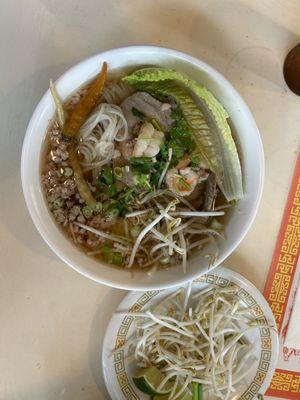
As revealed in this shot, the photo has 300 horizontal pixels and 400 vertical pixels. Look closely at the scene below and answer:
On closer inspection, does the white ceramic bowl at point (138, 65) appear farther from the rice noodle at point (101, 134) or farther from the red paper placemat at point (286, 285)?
the red paper placemat at point (286, 285)

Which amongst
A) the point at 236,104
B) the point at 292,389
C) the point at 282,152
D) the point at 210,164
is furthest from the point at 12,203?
the point at 292,389

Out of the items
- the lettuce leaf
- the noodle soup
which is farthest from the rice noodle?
the lettuce leaf

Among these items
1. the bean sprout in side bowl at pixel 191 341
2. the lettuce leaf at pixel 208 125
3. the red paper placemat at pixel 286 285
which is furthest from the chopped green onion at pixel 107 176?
the red paper placemat at pixel 286 285

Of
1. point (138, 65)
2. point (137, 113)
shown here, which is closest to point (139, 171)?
point (137, 113)

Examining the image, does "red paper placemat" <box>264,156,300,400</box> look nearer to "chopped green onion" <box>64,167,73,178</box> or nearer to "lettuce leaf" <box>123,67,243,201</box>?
"lettuce leaf" <box>123,67,243,201</box>

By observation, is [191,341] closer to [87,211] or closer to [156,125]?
[87,211]

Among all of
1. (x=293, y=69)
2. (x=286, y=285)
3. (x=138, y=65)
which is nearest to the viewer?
(x=138, y=65)
